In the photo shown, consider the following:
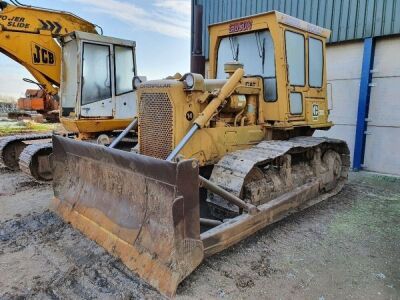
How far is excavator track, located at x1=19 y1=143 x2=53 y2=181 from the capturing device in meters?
6.40

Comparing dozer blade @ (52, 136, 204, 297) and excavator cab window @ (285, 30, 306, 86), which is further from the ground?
excavator cab window @ (285, 30, 306, 86)

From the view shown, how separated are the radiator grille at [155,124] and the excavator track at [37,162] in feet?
9.95

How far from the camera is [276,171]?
187 inches

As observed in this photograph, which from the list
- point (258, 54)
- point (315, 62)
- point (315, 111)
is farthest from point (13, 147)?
point (315, 62)

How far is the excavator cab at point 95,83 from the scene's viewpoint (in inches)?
252

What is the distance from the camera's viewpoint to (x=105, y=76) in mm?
6723

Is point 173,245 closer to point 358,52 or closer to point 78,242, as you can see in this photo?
point 78,242

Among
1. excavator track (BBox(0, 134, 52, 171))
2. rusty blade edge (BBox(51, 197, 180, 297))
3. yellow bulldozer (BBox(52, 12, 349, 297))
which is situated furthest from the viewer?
excavator track (BBox(0, 134, 52, 171))

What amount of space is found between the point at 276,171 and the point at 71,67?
4.53 m

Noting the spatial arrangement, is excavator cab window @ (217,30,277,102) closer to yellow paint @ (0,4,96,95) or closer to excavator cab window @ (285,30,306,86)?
excavator cab window @ (285,30,306,86)

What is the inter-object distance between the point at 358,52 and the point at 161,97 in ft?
19.6

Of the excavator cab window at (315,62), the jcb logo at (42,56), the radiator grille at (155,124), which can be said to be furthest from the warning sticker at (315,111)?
the jcb logo at (42,56)

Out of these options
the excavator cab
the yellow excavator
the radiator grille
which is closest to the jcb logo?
the yellow excavator

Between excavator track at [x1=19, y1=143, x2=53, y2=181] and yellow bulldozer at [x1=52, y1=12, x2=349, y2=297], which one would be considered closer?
yellow bulldozer at [x1=52, y1=12, x2=349, y2=297]
